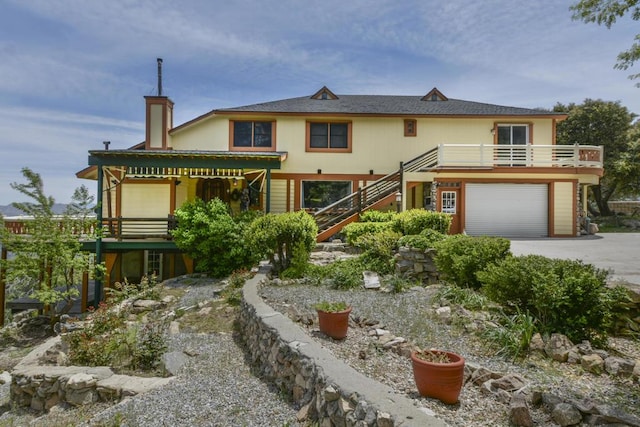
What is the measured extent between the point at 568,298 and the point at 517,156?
1281cm

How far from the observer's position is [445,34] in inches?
428

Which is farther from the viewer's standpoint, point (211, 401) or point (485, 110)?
point (485, 110)

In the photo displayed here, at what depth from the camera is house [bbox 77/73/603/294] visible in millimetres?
15164

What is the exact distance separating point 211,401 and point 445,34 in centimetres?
1157

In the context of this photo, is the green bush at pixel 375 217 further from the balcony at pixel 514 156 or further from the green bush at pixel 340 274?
the green bush at pixel 340 274

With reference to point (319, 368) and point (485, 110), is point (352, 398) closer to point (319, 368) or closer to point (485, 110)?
point (319, 368)

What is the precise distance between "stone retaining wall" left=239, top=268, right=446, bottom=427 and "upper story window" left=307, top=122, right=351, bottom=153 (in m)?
12.3

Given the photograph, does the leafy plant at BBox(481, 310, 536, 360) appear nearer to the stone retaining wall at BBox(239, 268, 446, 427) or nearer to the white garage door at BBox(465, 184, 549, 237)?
the stone retaining wall at BBox(239, 268, 446, 427)

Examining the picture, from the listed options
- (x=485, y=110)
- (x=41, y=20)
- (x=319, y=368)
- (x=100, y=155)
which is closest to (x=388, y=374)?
(x=319, y=368)

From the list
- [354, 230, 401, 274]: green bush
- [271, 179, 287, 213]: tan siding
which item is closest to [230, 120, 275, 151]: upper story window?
[271, 179, 287, 213]: tan siding

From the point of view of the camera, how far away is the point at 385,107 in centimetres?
1786

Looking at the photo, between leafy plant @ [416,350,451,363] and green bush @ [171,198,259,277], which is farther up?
green bush @ [171,198,259,277]

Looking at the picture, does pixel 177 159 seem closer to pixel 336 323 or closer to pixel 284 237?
pixel 284 237

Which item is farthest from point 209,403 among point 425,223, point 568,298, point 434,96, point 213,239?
point 434,96
